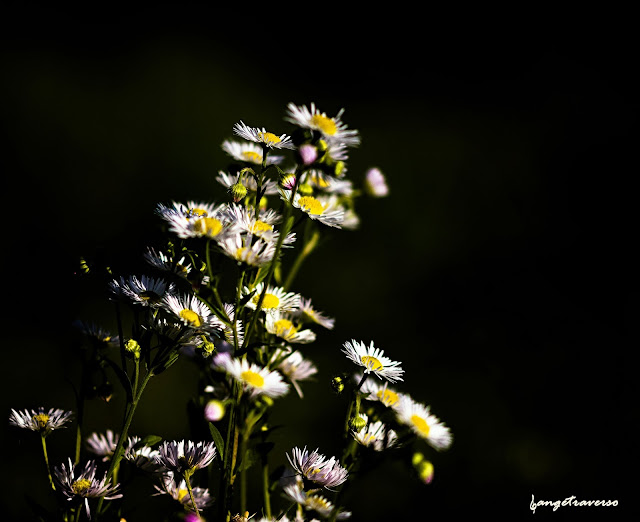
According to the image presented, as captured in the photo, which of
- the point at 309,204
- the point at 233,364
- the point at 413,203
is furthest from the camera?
the point at 413,203

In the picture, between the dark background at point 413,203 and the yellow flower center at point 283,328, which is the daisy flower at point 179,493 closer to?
the yellow flower center at point 283,328

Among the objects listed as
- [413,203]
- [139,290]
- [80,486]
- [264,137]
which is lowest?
[80,486]

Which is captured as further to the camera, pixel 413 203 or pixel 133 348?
pixel 413 203

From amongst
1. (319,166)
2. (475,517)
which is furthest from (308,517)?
(475,517)

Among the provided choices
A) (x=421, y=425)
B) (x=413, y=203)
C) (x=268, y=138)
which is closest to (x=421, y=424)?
(x=421, y=425)

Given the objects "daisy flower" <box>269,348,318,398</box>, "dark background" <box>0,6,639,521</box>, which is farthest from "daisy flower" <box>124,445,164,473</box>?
"dark background" <box>0,6,639,521</box>

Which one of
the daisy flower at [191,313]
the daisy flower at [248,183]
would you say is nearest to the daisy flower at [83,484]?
the daisy flower at [191,313]

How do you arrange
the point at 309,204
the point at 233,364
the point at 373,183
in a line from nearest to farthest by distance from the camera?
the point at 233,364, the point at 309,204, the point at 373,183

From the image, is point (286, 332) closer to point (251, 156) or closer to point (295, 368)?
point (295, 368)
